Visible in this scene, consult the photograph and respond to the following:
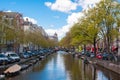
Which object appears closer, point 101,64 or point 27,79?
point 27,79

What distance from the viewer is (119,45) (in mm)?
119625

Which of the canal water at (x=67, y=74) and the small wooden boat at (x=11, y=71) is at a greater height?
the small wooden boat at (x=11, y=71)

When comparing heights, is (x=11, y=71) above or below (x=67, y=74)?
above

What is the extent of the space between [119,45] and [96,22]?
1629 inches

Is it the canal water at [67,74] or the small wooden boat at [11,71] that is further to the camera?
the canal water at [67,74]

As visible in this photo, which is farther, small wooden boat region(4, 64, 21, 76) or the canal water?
the canal water

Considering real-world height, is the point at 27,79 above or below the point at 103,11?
below

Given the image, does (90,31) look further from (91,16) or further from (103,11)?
(103,11)

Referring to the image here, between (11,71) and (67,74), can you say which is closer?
(11,71)

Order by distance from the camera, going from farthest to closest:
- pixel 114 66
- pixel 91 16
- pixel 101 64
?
pixel 91 16 < pixel 101 64 < pixel 114 66

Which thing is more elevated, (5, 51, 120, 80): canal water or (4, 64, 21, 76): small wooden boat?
(4, 64, 21, 76): small wooden boat

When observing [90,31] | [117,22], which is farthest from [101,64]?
[90,31]

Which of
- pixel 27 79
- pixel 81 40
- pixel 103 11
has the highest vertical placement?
pixel 103 11

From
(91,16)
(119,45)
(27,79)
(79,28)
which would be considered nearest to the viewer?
(27,79)
